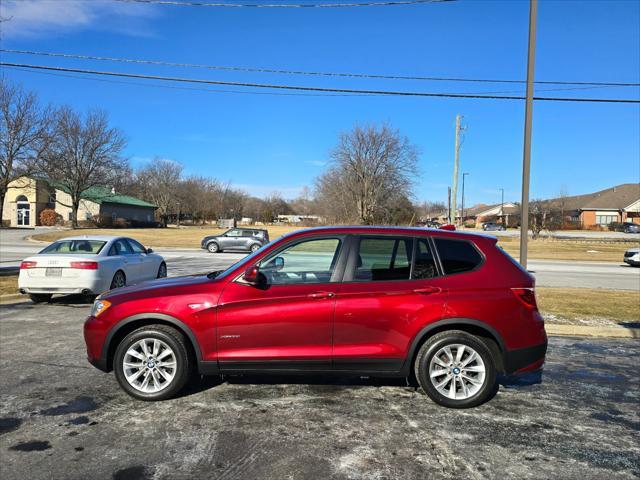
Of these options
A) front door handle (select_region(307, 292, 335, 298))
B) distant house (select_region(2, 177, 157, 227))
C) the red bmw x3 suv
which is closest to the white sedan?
the red bmw x3 suv

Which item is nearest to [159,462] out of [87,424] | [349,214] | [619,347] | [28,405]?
[87,424]

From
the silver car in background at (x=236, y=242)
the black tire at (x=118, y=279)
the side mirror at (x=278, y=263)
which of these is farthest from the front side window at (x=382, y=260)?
the silver car in background at (x=236, y=242)

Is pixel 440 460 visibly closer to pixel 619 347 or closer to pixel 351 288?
pixel 351 288

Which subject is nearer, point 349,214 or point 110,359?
point 110,359

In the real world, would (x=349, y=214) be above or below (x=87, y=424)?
above

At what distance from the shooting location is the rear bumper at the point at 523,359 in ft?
14.2

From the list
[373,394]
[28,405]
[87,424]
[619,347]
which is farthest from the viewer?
[619,347]

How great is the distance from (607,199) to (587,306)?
3504 inches

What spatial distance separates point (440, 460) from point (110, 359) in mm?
3186

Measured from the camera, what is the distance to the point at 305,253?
456 cm

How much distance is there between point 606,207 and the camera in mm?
82562

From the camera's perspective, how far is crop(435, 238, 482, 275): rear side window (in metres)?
4.49

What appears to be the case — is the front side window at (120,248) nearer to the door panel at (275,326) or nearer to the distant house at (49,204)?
the door panel at (275,326)

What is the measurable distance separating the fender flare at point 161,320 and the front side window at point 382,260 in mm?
1632
